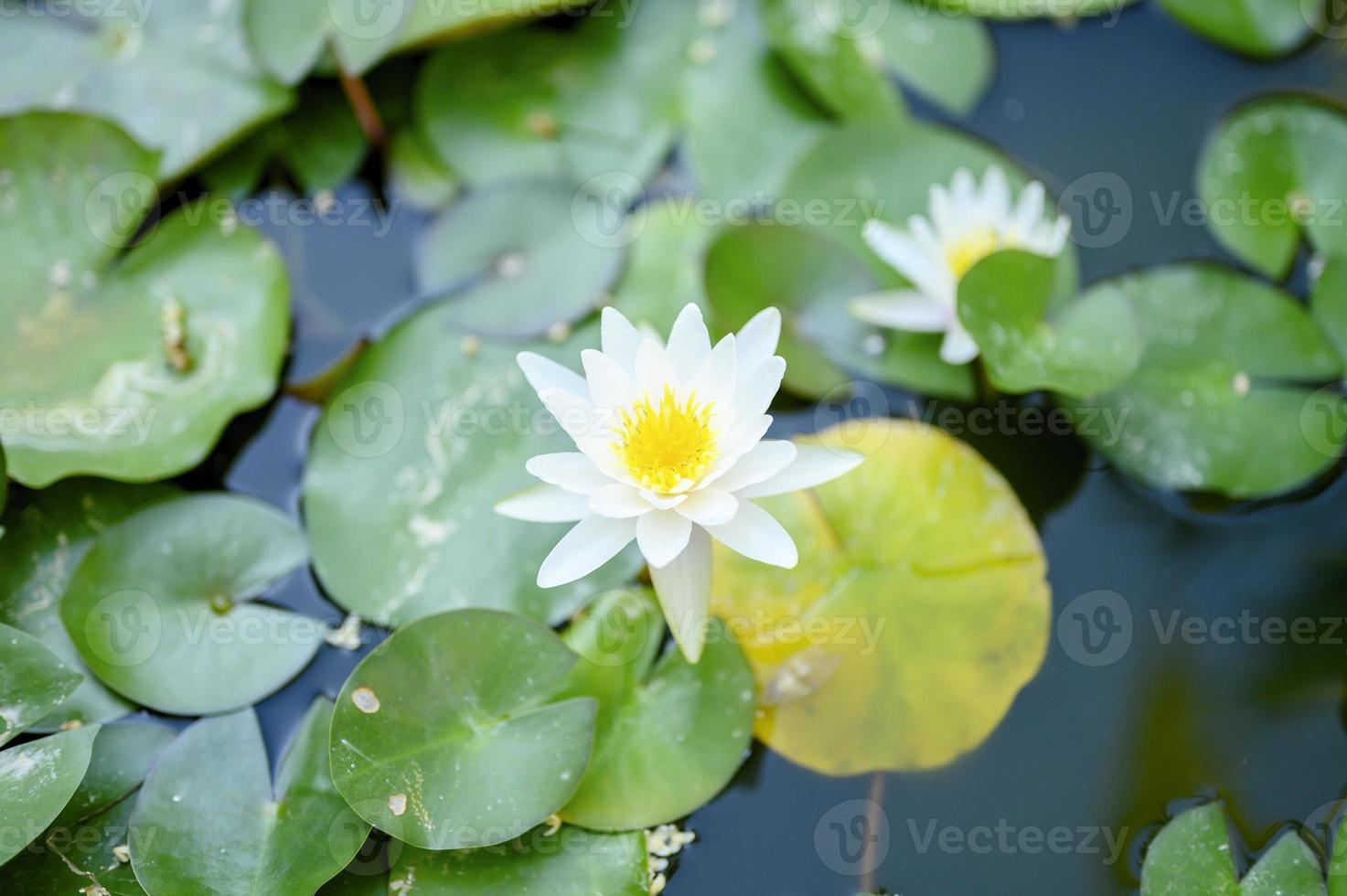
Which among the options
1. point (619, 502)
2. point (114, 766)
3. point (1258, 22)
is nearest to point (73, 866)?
point (114, 766)

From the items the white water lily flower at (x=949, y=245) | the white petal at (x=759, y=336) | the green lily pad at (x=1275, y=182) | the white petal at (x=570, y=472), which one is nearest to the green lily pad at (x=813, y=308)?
the white water lily flower at (x=949, y=245)

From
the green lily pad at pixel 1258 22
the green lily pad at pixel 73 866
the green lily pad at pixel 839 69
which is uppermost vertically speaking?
the green lily pad at pixel 1258 22

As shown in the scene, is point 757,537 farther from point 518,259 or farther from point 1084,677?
point 518,259

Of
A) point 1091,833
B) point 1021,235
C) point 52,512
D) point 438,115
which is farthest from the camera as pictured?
point 438,115

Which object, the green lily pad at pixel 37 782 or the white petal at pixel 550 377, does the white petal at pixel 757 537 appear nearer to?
the white petal at pixel 550 377

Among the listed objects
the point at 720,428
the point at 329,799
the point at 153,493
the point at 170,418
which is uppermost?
the point at 720,428

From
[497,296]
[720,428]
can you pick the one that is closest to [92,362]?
[497,296]

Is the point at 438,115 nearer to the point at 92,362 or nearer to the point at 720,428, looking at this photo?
the point at 92,362
